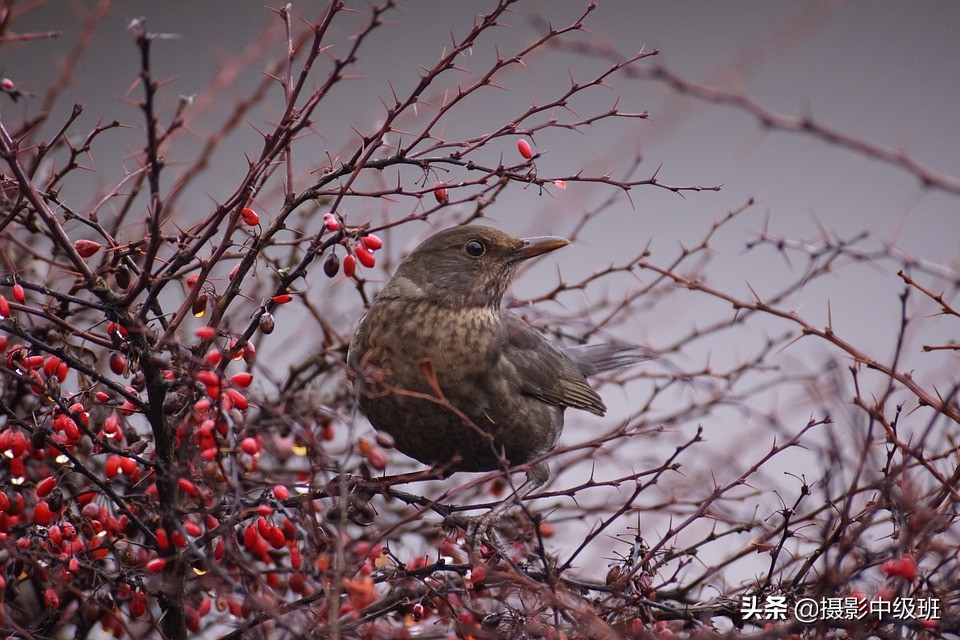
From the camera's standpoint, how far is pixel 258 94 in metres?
3.36

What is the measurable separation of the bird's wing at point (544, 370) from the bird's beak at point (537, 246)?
11.6 inches

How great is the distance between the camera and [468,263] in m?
4.14

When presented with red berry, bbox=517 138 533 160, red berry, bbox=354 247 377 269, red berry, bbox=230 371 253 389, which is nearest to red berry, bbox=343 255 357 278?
red berry, bbox=354 247 377 269

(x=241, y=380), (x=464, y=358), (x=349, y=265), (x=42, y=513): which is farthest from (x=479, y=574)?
(x=464, y=358)

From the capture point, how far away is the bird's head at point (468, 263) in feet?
13.3

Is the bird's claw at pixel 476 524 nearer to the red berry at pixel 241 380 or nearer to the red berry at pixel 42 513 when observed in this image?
the red berry at pixel 241 380

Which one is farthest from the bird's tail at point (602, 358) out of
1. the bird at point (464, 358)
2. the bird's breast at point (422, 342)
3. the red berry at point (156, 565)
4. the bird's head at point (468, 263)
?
the red berry at point (156, 565)

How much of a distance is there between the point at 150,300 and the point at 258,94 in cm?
127

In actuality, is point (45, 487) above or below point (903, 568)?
above

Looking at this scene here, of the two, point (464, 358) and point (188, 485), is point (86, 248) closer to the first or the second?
point (188, 485)

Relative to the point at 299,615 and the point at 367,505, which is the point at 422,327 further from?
Answer: the point at 299,615

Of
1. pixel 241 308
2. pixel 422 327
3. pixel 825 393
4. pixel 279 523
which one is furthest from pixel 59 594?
pixel 825 393

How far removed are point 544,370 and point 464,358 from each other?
60cm

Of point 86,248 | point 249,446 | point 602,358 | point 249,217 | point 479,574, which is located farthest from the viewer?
point 602,358
